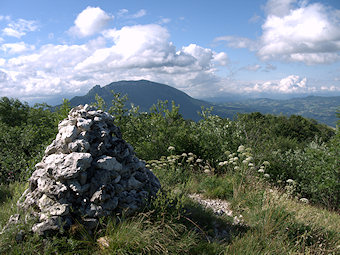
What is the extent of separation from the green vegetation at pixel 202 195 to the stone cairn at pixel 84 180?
255mm

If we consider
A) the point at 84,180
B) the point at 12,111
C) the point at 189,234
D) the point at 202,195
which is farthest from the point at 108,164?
the point at 12,111

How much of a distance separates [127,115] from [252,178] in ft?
24.9

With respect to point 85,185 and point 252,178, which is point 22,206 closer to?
point 85,185

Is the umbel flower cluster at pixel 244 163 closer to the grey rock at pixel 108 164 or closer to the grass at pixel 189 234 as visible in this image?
the grass at pixel 189 234

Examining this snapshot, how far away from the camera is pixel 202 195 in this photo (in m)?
7.57

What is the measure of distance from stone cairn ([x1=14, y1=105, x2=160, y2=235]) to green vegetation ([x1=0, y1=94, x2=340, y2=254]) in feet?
0.84

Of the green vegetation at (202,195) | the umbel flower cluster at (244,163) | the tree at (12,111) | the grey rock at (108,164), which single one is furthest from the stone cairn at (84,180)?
the tree at (12,111)

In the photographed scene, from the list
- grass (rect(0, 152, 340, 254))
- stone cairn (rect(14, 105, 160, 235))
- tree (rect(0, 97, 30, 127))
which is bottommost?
grass (rect(0, 152, 340, 254))

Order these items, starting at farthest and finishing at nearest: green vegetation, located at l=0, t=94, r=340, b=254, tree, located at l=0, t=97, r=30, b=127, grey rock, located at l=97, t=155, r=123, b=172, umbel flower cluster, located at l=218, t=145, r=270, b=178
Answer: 1. tree, located at l=0, t=97, r=30, b=127
2. umbel flower cluster, located at l=218, t=145, r=270, b=178
3. grey rock, located at l=97, t=155, r=123, b=172
4. green vegetation, located at l=0, t=94, r=340, b=254

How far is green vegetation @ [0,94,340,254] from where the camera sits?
13.1 ft

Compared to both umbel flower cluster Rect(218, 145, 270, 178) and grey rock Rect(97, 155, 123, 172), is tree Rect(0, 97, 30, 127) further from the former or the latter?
umbel flower cluster Rect(218, 145, 270, 178)

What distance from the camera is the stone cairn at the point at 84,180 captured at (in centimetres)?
411

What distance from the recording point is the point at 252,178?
7.65 meters

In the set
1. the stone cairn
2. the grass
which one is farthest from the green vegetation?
the stone cairn
